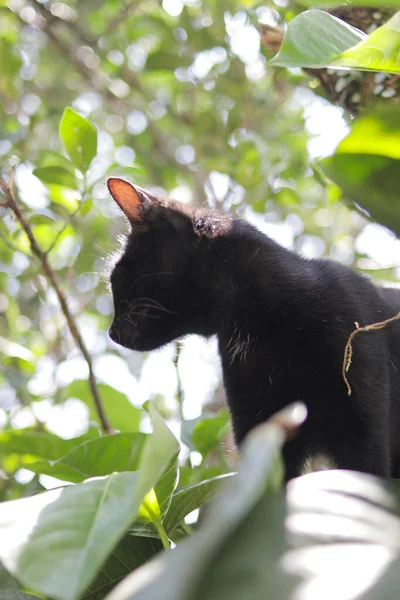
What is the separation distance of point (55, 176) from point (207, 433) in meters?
0.63

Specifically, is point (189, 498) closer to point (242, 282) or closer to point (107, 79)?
point (242, 282)

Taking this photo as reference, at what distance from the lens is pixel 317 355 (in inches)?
43.7

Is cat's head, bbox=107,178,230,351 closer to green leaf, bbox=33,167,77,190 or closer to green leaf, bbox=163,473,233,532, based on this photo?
green leaf, bbox=33,167,77,190

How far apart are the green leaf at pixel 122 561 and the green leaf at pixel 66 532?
0.66 ft

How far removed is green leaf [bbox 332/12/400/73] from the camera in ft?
2.08

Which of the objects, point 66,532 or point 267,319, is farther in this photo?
point 267,319

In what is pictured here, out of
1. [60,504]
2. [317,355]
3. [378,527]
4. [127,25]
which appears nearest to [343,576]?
[378,527]

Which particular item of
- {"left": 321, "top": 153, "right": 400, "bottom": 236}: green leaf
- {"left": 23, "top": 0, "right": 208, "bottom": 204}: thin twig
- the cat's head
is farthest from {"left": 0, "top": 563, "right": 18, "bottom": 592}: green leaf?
{"left": 23, "top": 0, "right": 208, "bottom": 204}: thin twig

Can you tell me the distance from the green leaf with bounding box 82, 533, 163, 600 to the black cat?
0.40 meters

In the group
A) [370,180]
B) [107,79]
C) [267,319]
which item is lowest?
[267,319]

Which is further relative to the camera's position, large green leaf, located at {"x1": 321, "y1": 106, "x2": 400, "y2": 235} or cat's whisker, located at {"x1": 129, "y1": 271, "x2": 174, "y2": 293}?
cat's whisker, located at {"x1": 129, "y1": 271, "x2": 174, "y2": 293}

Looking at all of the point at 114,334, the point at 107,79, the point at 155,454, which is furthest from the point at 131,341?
the point at 107,79

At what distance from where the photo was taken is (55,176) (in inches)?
56.5

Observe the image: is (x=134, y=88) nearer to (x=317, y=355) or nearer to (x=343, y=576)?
(x=317, y=355)
